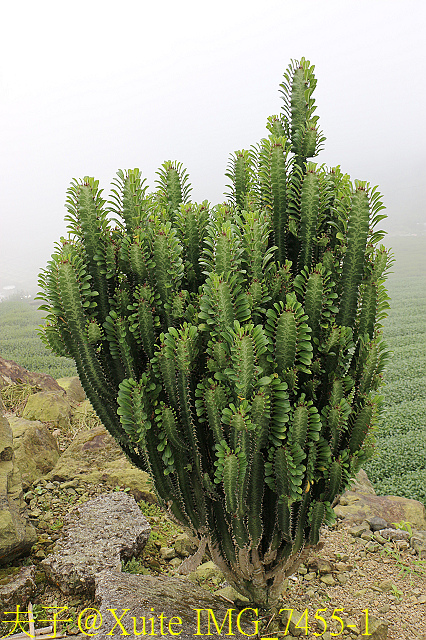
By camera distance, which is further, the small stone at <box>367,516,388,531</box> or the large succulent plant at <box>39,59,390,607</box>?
the small stone at <box>367,516,388,531</box>

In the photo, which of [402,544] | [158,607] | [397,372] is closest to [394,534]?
[402,544]

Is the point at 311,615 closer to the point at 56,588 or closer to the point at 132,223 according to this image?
the point at 56,588

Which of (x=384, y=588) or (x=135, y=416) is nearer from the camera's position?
(x=135, y=416)

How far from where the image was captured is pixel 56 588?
144 inches

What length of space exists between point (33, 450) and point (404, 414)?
20.0ft

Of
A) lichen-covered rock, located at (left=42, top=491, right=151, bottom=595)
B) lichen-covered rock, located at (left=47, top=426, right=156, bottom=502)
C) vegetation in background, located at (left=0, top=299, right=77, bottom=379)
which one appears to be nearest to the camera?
lichen-covered rock, located at (left=42, top=491, right=151, bottom=595)

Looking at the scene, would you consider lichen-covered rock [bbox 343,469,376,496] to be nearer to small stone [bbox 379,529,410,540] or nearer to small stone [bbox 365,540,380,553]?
small stone [bbox 379,529,410,540]

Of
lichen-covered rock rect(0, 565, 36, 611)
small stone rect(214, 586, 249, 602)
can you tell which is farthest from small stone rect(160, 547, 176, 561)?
lichen-covered rock rect(0, 565, 36, 611)

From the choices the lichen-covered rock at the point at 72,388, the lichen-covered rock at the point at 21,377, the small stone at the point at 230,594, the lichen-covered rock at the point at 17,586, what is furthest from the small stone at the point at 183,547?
the lichen-covered rock at the point at 72,388

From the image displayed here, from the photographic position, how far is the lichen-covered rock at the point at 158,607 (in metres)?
2.87

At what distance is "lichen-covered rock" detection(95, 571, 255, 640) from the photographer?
2873mm

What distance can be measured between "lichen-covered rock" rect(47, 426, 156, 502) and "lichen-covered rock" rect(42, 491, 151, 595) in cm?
24

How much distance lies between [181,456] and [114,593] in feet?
4.16

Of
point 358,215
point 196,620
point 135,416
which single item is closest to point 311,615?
point 196,620
